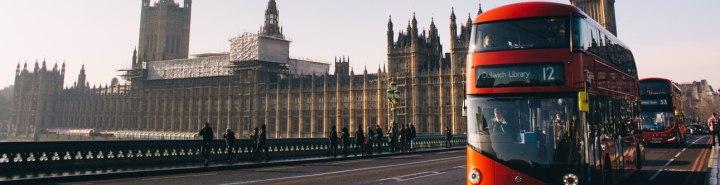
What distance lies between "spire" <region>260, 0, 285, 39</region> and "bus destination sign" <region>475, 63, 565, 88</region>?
307ft

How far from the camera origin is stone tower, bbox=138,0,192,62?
127312mm

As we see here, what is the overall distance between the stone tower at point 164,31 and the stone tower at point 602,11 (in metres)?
97.3

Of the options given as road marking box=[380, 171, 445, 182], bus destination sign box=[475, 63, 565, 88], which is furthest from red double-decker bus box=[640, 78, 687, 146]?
bus destination sign box=[475, 63, 565, 88]

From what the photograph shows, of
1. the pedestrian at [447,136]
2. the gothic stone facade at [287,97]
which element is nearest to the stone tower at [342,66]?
the gothic stone facade at [287,97]

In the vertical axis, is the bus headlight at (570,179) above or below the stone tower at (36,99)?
below

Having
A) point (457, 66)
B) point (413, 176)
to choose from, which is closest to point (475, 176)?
point (413, 176)

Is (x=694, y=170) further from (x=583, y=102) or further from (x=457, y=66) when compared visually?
(x=457, y=66)

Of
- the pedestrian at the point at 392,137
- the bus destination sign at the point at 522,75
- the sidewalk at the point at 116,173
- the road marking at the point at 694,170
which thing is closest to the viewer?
the bus destination sign at the point at 522,75

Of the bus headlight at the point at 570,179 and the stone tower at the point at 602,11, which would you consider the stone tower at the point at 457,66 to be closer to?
the stone tower at the point at 602,11

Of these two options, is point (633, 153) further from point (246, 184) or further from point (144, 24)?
point (144, 24)

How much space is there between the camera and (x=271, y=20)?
102 m

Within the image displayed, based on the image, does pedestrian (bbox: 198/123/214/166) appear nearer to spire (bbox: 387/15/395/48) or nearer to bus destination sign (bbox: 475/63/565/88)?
bus destination sign (bbox: 475/63/565/88)

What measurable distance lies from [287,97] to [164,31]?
59.0 meters

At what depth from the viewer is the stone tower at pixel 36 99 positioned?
134 meters
